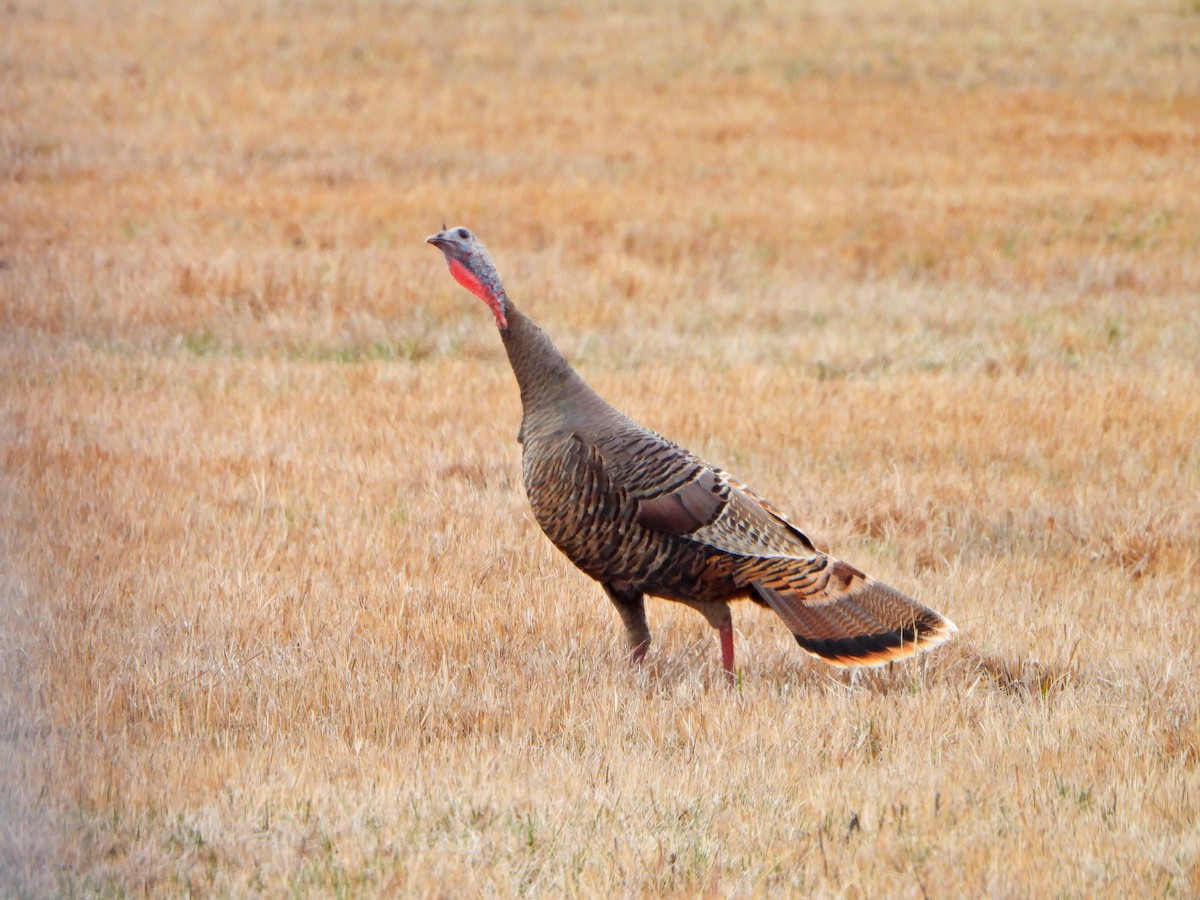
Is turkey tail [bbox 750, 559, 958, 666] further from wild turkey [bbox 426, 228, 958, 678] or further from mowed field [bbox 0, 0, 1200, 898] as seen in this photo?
mowed field [bbox 0, 0, 1200, 898]

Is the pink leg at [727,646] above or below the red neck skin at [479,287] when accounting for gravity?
below

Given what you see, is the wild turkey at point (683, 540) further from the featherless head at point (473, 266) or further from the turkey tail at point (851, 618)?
the featherless head at point (473, 266)

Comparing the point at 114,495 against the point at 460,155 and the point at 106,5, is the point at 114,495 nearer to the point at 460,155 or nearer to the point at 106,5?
the point at 460,155

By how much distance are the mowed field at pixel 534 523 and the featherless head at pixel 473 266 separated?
1.22 meters

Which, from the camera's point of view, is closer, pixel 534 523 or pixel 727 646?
pixel 727 646

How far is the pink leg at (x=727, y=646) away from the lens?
4.84m

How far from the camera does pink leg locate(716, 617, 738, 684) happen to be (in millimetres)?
4840

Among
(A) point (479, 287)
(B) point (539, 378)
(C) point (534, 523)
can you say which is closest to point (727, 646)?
(B) point (539, 378)

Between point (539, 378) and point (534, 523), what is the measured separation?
2069 mm

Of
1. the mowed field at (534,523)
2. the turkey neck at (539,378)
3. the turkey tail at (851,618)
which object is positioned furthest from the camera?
the turkey neck at (539,378)

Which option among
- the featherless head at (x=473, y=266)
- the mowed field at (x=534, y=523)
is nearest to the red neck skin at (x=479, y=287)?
the featherless head at (x=473, y=266)

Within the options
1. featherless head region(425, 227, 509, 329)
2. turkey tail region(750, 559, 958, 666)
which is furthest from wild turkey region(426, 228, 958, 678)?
featherless head region(425, 227, 509, 329)

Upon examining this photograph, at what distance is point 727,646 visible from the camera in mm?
4867

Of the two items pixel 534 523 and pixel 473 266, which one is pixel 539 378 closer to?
pixel 473 266
